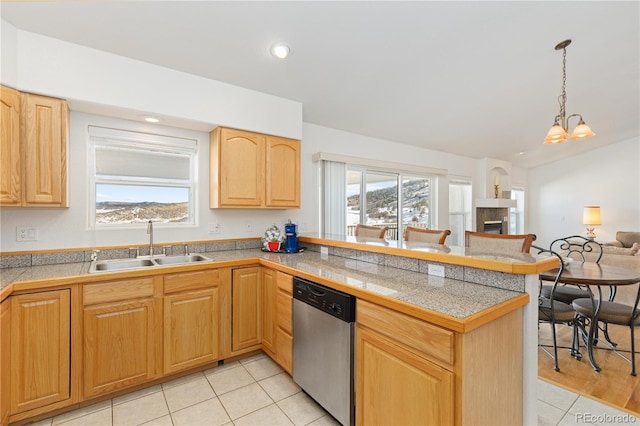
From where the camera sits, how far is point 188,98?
258 cm

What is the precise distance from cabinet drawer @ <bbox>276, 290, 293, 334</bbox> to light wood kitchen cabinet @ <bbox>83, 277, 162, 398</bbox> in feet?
2.81

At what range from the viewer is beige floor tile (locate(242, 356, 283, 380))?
2.33 m

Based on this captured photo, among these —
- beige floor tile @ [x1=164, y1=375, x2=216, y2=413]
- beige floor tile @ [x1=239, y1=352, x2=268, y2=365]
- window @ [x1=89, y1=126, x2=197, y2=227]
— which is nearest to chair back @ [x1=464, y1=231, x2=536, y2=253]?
beige floor tile @ [x1=239, y1=352, x2=268, y2=365]

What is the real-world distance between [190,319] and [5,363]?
98 centimetres

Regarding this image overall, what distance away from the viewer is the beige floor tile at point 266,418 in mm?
1793

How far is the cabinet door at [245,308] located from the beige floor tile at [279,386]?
377 millimetres

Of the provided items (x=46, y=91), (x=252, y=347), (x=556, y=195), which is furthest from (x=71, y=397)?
(x=556, y=195)

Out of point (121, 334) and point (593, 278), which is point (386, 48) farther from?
point (121, 334)

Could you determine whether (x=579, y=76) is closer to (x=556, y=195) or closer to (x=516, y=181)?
(x=516, y=181)

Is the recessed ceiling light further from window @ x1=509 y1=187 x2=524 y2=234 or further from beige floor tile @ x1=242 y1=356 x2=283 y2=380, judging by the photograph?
window @ x1=509 y1=187 x2=524 y2=234

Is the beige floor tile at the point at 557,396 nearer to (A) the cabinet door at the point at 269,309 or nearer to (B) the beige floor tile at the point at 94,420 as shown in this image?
(A) the cabinet door at the point at 269,309

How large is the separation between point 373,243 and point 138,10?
2.30m

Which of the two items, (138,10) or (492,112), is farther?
(492,112)

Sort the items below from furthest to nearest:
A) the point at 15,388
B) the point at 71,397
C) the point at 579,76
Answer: the point at 579,76
the point at 71,397
the point at 15,388
